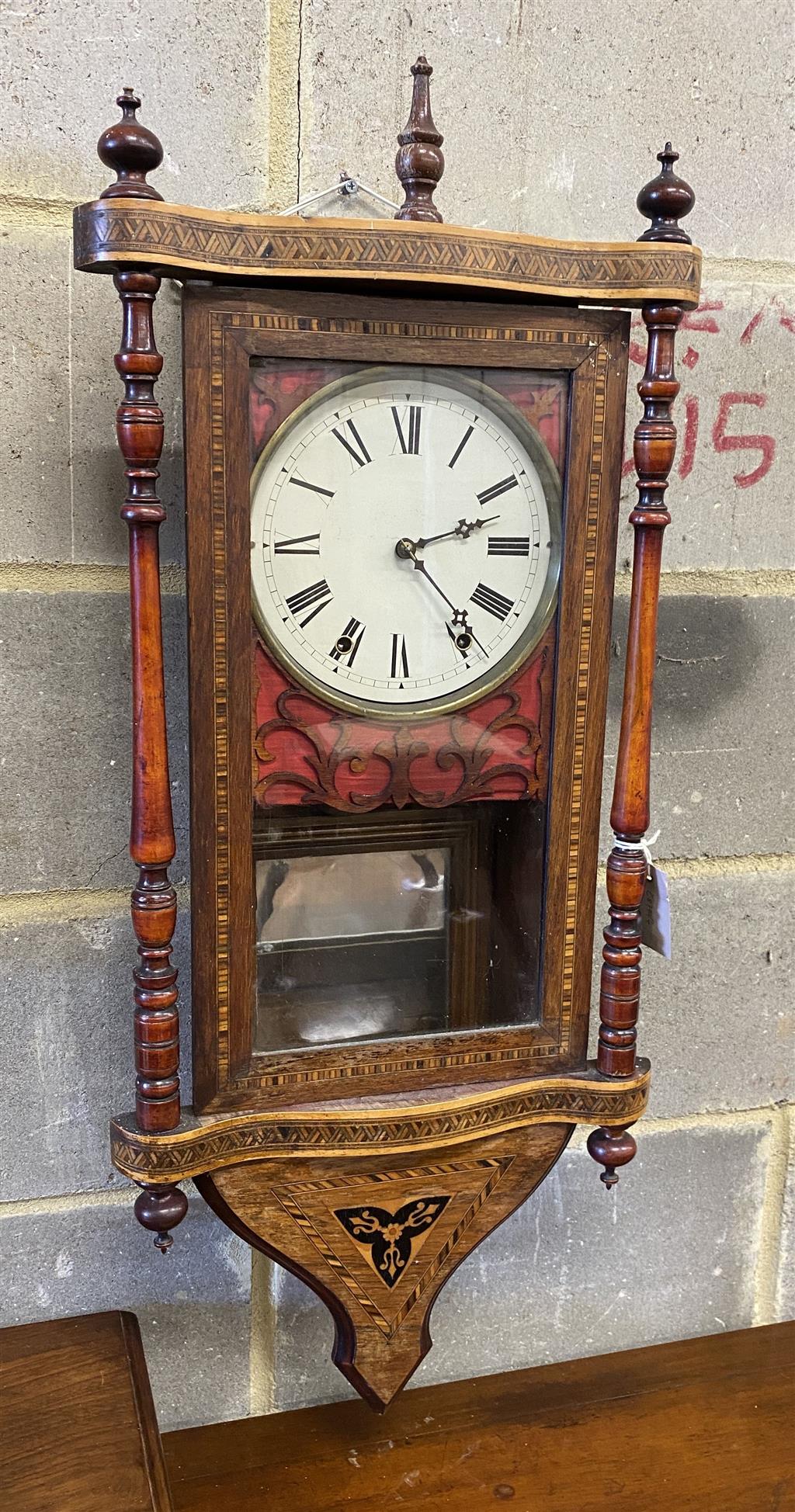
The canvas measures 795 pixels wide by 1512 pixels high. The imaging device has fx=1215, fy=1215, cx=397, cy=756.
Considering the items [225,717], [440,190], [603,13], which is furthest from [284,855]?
[603,13]

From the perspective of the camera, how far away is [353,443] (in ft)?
2.27

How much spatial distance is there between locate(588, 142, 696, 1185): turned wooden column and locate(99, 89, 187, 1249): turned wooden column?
27cm

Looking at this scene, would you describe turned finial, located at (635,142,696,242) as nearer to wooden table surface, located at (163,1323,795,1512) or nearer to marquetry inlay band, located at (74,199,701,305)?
marquetry inlay band, located at (74,199,701,305)

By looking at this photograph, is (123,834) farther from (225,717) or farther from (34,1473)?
(34,1473)

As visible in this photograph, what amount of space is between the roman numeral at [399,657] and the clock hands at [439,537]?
48 mm

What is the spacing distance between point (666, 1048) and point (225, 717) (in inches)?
19.8

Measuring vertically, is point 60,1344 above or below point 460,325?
below

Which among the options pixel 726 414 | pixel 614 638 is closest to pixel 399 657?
pixel 614 638

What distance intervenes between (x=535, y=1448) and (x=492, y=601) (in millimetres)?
594

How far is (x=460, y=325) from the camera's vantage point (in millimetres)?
691

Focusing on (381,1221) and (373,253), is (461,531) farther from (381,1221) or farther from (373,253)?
(381,1221)

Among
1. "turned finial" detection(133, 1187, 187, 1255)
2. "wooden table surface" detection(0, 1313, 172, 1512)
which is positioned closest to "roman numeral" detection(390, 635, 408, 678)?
"turned finial" detection(133, 1187, 187, 1255)

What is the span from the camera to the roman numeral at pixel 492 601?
729 mm

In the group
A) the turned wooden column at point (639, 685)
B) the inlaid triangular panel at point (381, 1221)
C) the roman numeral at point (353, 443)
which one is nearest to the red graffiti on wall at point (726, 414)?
the turned wooden column at point (639, 685)
